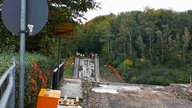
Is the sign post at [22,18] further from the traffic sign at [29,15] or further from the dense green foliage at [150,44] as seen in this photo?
the dense green foliage at [150,44]

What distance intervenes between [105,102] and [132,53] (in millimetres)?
Answer: 44851

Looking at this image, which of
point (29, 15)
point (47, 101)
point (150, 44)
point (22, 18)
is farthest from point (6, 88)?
point (150, 44)

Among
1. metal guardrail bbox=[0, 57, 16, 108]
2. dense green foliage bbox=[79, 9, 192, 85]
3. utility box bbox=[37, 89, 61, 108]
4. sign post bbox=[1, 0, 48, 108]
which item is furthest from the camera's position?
dense green foliage bbox=[79, 9, 192, 85]

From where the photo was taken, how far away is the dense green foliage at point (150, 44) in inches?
1982

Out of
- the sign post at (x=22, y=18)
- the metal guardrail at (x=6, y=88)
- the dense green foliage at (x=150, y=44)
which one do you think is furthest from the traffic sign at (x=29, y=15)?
the dense green foliage at (x=150, y=44)

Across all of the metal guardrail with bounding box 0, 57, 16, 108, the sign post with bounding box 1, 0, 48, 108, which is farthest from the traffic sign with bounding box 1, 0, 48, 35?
the metal guardrail with bounding box 0, 57, 16, 108

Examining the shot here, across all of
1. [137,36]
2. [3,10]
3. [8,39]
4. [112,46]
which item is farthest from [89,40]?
[3,10]

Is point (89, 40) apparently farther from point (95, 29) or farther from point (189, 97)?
point (189, 97)

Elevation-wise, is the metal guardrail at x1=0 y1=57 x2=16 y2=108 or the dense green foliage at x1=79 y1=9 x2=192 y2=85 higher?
the dense green foliage at x1=79 y1=9 x2=192 y2=85

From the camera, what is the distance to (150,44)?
5572 centimetres

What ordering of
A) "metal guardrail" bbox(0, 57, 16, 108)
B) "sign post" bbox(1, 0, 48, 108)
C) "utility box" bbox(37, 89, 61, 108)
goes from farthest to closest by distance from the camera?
"utility box" bbox(37, 89, 61, 108), "sign post" bbox(1, 0, 48, 108), "metal guardrail" bbox(0, 57, 16, 108)

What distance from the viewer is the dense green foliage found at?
1982 inches

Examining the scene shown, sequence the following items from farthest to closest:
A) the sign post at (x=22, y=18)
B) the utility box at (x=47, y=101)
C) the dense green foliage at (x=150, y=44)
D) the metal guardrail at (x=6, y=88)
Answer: the dense green foliage at (x=150, y=44), the utility box at (x=47, y=101), the sign post at (x=22, y=18), the metal guardrail at (x=6, y=88)

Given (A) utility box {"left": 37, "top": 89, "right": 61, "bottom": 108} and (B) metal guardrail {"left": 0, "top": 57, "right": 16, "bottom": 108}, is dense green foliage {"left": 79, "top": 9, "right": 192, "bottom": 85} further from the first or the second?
(B) metal guardrail {"left": 0, "top": 57, "right": 16, "bottom": 108}
